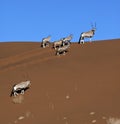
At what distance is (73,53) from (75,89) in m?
6.76

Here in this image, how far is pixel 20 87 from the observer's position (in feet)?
90.4

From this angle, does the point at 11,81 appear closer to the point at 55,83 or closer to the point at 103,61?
the point at 55,83

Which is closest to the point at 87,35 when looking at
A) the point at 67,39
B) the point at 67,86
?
the point at 67,39

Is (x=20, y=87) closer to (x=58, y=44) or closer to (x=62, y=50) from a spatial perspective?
(x=62, y=50)

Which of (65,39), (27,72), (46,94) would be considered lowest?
(46,94)

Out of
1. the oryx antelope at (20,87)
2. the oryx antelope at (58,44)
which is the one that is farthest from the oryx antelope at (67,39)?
the oryx antelope at (20,87)

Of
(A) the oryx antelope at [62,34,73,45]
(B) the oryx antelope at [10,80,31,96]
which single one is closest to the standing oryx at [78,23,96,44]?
(A) the oryx antelope at [62,34,73,45]

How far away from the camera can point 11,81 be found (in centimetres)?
3009

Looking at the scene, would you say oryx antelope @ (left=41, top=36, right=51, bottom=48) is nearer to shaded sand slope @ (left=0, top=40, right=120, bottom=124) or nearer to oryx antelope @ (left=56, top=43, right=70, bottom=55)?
shaded sand slope @ (left=0, top=40, right=120, bottom=124)

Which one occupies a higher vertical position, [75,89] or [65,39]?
[65,39]

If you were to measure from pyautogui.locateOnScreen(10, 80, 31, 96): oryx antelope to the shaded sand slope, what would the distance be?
10.0 inches

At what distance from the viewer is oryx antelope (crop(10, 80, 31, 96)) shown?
27438 mm

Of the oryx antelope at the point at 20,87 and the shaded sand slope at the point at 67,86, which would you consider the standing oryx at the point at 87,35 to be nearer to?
the shaded sand slope at the point at 67,86

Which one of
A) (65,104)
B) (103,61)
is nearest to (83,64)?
(103,61)
